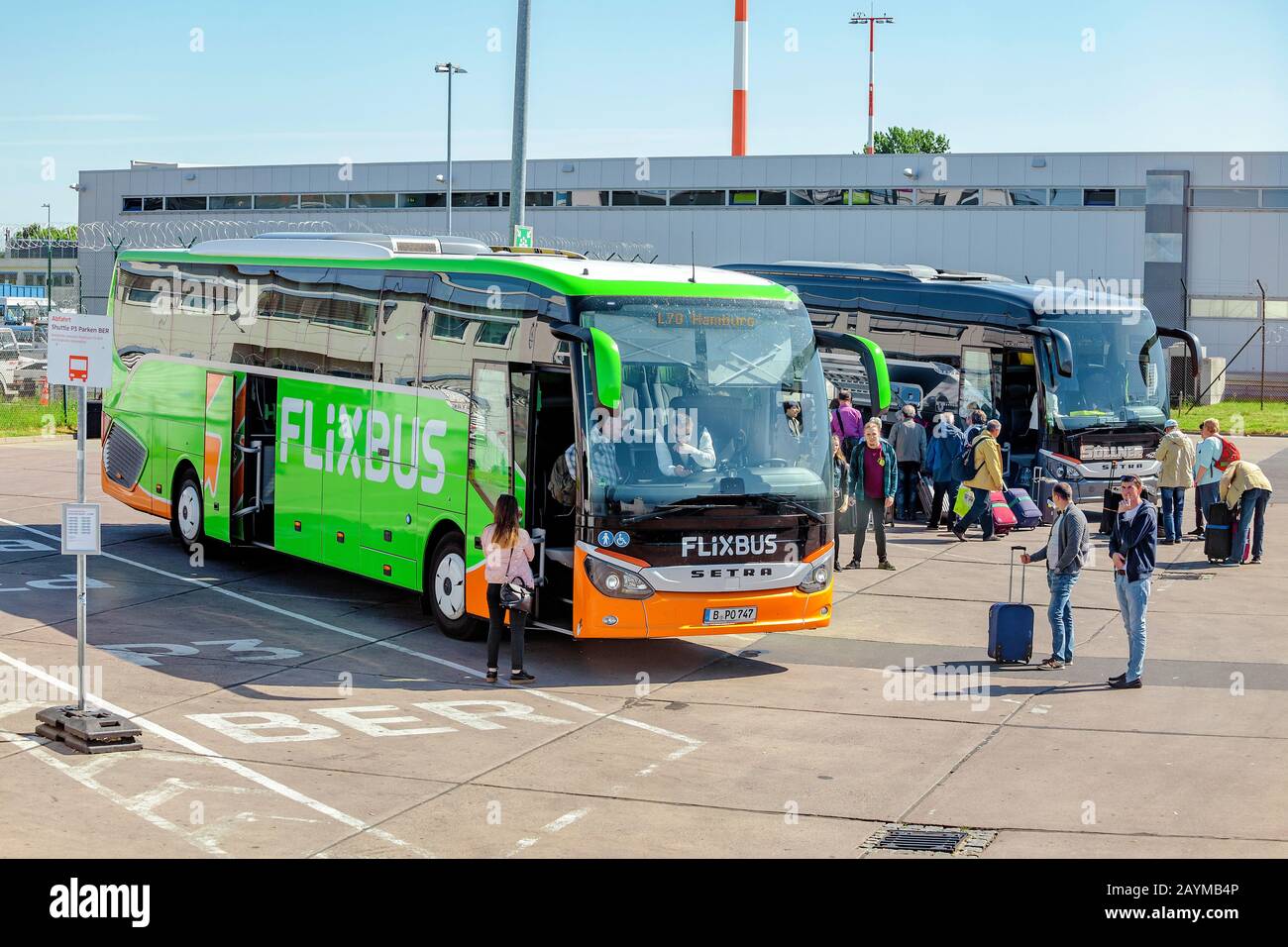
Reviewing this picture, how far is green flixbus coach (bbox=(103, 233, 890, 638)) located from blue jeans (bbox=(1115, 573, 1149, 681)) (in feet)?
8.27

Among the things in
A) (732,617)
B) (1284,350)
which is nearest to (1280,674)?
(732,617)

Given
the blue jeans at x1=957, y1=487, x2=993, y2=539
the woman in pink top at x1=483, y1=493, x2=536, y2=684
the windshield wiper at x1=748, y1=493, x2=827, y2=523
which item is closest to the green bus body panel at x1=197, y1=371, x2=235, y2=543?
the woman in pink top at x1=483, y1=493, x2=536, y2=684

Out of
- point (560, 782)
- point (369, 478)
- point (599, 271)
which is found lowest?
point (560, 782)

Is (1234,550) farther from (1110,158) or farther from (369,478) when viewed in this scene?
(1110,158)

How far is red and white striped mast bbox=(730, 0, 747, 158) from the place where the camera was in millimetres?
59719

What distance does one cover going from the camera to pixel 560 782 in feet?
33.1

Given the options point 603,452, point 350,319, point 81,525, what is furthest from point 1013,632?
point 81,525

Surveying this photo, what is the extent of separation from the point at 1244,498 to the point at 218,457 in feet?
40.9

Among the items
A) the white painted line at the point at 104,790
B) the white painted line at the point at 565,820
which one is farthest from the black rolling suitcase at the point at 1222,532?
the white painted line at the point at 104,790

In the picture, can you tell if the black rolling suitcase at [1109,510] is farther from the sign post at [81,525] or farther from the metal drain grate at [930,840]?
the sign post at [81,525]

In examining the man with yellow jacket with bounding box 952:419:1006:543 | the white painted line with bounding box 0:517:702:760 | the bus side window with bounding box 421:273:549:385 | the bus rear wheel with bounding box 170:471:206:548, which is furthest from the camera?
the man with yellow jacket with bounding box 952:419:1006:543

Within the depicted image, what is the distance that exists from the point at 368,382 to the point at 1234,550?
1110cm

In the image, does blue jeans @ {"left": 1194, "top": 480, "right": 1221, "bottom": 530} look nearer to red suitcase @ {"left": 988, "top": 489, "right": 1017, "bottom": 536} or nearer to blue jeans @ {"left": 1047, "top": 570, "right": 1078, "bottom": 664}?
red suitcase @ {"left": 988, "top": 489, "right": 1017, "bottom": 536}
